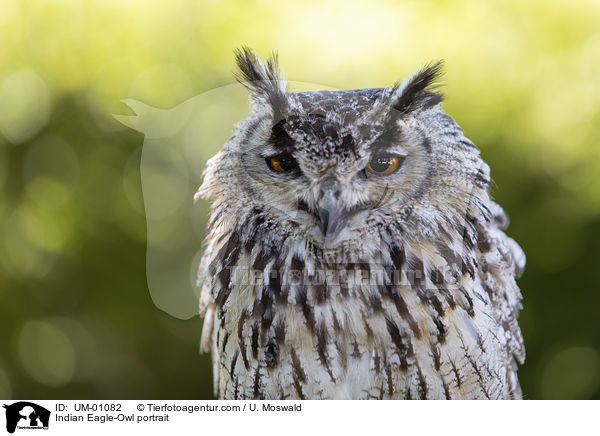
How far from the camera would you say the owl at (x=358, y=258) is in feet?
2.65

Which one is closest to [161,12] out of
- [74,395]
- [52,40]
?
[52,40]

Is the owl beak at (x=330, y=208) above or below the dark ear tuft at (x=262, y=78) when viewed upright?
below

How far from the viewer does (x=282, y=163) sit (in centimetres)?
80

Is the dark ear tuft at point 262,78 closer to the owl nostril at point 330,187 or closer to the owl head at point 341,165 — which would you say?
the owl head at point 341,165

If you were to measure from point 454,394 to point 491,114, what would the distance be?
1.83 feet

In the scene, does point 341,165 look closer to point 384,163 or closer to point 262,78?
point 384,163

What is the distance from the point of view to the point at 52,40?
40.6 inches

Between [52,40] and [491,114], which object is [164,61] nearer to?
[52,40]

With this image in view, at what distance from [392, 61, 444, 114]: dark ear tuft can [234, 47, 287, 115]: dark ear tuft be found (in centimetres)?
19
